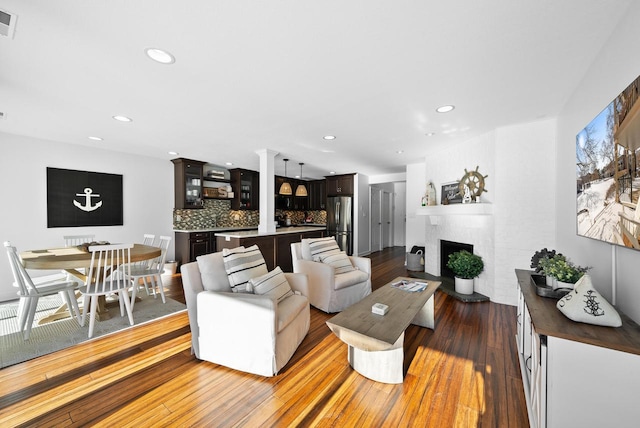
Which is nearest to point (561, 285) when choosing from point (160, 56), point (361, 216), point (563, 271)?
point (563, 271)

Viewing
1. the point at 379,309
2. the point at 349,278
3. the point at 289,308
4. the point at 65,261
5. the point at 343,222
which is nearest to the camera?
the point at 379,309

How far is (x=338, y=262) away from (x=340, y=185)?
4065 millimetres

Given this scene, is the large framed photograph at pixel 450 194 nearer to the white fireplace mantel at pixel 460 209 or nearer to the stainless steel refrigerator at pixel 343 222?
the white fireplace mantel at pixel 460 209

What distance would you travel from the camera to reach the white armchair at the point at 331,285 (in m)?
3.19

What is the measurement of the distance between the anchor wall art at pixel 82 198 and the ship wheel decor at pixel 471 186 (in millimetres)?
6075

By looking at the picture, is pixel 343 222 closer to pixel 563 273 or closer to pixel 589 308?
pixel 563 273

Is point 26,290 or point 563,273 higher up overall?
point 563,273

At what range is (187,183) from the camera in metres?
5.64

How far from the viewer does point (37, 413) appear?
5.45ft

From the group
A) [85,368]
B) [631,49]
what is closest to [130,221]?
[85,368]

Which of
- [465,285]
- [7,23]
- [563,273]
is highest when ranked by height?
[7,23]

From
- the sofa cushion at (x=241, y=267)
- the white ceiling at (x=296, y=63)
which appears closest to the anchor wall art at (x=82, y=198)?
→ the white ceiling at (x=296, y=63)

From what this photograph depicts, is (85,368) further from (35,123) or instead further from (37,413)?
(35,123)

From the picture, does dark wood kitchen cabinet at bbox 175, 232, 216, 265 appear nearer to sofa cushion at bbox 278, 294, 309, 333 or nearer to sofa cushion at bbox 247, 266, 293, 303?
sofa cushion at bbox 247, 266, 293, 303
